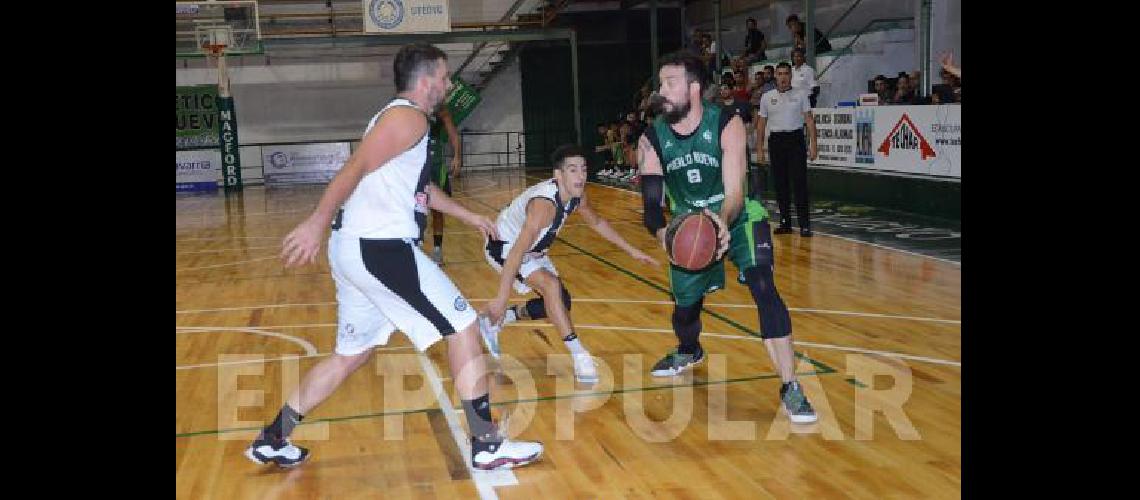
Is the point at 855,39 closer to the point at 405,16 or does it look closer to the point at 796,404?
the point at 405,16

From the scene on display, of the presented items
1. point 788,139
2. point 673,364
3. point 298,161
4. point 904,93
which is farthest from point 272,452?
point 298,161

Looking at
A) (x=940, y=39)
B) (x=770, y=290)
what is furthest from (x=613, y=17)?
(x=770, y=290)

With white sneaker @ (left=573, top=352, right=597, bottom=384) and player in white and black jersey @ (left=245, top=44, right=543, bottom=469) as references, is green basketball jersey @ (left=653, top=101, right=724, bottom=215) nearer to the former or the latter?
white sneaker @ (left=573, top=352, right=597, bottom=384)

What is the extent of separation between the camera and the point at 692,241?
4.84 meters

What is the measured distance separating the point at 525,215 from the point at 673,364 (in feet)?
3.84

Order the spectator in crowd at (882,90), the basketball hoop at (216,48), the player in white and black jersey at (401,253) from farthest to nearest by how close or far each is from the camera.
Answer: the basketball hoop at (216,48), the spectator in crowd at (882,90), the player in white and black jersey at (401,253)

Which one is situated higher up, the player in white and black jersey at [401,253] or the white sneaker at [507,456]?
the player in white and black jersey at [401,253]

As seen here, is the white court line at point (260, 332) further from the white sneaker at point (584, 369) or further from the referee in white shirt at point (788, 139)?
the referee in white shirt at point (788, 139)

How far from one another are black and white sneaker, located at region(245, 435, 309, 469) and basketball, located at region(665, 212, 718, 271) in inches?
73.9

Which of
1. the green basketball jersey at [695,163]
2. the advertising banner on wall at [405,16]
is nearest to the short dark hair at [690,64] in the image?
the green basketball jersey at [695,163]

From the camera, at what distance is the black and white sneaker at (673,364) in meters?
5.77

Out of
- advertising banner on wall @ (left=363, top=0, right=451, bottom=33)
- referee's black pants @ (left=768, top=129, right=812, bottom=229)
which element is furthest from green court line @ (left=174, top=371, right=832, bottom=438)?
advertising banner on wall @ (left=363, top=0, right=451, bottom=33)

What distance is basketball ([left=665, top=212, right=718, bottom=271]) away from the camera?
4.79m

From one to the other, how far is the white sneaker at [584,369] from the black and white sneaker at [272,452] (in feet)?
5.75
